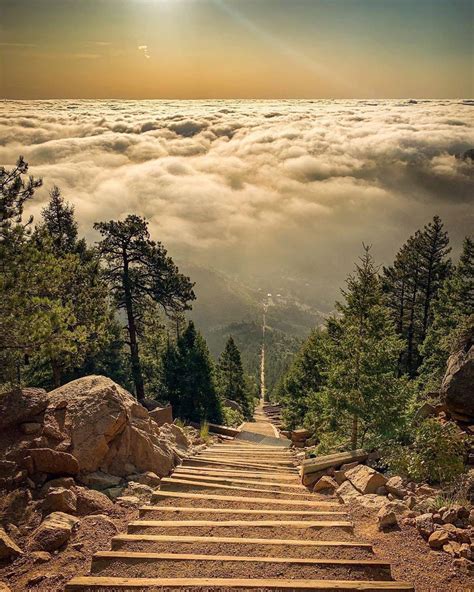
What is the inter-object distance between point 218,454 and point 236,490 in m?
5.29

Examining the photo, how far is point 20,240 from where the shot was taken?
10.8 metres

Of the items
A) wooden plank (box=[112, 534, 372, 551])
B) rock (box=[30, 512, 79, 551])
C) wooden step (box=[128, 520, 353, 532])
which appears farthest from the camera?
wooden step (box=[128, 520, 353, 532])

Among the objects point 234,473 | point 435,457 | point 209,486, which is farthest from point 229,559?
point 435,457

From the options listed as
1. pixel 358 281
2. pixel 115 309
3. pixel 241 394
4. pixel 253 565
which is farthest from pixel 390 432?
pixel 241 394

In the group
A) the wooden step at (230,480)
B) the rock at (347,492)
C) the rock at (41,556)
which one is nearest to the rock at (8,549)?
the rock at (41,556)

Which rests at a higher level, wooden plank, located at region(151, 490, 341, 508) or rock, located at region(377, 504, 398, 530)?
rock, located at region(377, 504, 398, 530)

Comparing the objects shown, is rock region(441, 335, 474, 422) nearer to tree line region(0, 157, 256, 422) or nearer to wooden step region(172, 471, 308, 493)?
wooden step region(172, 471, 308, 493)

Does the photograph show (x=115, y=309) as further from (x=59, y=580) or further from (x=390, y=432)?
(x=59, y=580)

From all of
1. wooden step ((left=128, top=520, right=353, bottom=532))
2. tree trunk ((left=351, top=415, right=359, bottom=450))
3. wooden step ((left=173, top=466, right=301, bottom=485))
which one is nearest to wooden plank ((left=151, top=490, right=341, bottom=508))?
wooden step ((left=128, top=520, right=353, bottom=532))

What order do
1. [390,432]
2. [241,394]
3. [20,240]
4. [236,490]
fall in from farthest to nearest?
1. [241,394]
2. [390,432]
3. [20,240]
4. [236,490]

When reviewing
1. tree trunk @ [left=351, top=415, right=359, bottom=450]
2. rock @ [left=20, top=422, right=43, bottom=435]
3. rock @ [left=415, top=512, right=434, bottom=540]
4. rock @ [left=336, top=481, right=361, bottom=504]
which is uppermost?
rock @ [left=20, top=422, right=43, bottom=435]

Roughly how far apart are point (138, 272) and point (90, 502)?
17.0 metres

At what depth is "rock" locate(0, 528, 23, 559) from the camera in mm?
6355

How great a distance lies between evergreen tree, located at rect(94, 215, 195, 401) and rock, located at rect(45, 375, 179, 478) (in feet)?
43.2
